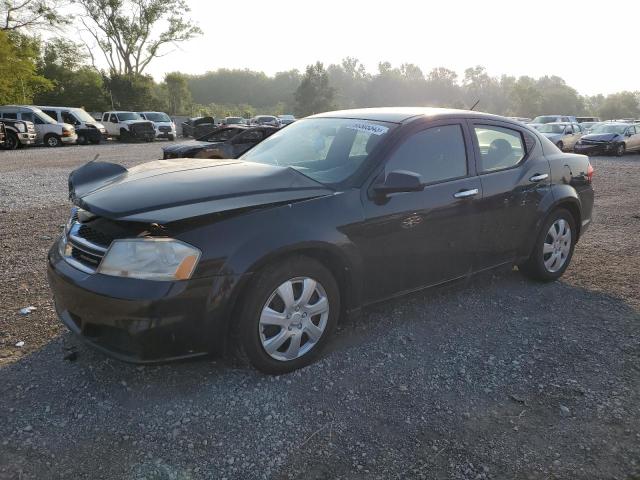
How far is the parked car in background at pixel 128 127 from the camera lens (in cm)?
2998

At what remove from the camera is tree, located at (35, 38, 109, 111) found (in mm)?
46312

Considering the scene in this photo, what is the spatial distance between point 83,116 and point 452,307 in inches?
1116

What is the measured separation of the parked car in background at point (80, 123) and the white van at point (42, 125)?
1661 millimetres

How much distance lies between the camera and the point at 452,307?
14.0ft

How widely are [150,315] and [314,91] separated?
213 ft

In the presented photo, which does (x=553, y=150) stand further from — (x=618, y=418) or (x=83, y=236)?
(x=83, y=236)

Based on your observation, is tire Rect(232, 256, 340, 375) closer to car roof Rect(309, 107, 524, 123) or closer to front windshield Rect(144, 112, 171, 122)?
car roof Rect(309, 107, 524, 123)

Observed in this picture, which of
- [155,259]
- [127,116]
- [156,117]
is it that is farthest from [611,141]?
[127,116]

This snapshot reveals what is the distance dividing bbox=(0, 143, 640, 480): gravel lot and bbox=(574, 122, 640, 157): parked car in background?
20816 millimetres

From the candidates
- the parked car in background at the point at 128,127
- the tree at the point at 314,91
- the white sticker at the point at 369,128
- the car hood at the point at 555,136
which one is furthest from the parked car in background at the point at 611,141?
the tree at the point at 314,91

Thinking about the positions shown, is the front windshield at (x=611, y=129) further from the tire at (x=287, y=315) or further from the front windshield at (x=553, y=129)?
the tire at (x=287, y=315)

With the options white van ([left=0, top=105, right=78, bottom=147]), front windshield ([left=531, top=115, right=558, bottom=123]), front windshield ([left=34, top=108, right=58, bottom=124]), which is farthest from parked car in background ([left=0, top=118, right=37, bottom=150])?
front windshield ([left=531, top=115, right=558, bottom=123])

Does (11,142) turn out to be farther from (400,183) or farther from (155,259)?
(400,183)

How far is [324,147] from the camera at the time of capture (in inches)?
153
